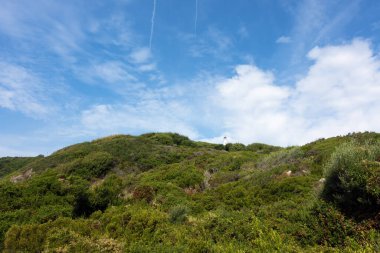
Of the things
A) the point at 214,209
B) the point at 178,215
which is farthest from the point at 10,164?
the point at 178,215

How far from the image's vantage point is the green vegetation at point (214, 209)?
8750 mm

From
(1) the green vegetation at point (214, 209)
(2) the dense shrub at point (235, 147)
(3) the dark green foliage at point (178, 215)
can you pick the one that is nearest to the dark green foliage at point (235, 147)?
(2) the dense shrub at point (235, 147)

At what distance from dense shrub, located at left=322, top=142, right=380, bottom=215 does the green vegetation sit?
0.10 feet

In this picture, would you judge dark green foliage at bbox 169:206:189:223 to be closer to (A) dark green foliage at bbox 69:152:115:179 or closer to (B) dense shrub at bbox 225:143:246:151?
(A) dark green foliage at bbox 69:152:115:179

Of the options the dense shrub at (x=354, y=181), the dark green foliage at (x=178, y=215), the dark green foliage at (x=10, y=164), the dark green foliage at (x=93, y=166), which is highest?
the dark green foliage at (x=10, y=164)

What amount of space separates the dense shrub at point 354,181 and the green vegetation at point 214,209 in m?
0.03

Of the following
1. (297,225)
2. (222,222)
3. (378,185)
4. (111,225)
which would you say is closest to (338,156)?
(378,185)

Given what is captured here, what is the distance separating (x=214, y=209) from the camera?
16516 mm

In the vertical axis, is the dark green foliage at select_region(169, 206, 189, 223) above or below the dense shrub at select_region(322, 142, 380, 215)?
below

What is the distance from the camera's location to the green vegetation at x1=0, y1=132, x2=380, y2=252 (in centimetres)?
875

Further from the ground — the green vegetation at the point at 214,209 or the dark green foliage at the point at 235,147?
the dark green foliage at the point at 235,147

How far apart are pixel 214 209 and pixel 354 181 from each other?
8234mm

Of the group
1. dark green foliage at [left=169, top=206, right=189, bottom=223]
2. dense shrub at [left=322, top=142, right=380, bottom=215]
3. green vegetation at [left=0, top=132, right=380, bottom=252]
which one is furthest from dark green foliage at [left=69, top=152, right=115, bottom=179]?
dense shrub at [left=322, top=142, right=380, bottom=215]

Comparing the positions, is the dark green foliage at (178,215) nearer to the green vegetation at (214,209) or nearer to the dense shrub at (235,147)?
the green vegetation at (214,209)
